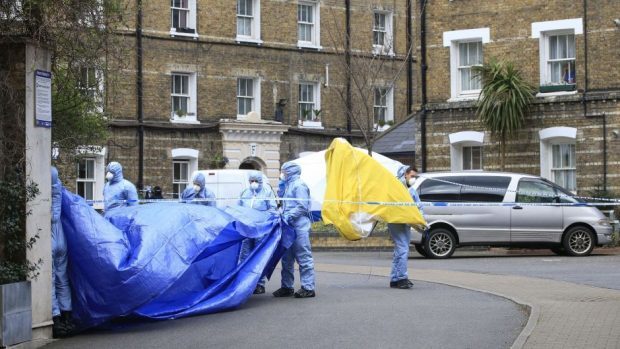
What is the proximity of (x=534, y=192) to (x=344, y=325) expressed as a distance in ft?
42.4

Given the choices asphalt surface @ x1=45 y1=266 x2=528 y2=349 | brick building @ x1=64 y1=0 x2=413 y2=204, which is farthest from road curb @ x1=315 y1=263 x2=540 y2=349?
brick building @ x1=64 y1=0 x2=413 y2=204

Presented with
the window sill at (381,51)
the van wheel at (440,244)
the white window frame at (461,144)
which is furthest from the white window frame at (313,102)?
the van wheel at (440,244)

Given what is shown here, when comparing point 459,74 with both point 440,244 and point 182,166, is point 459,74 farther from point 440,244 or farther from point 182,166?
point 182,166

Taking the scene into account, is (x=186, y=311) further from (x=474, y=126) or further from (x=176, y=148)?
(x=176, y=148)

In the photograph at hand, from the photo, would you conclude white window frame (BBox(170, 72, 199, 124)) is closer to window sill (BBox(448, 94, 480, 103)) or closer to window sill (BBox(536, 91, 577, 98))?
window sill (BBox(448, 94, 480, 103))

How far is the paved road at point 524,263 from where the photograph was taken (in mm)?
19734

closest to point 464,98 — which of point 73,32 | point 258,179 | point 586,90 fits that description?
point 586,90

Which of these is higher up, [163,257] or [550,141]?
[550,141]

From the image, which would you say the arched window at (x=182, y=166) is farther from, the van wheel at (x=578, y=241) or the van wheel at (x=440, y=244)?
the van wheel at (x=578, y=241)

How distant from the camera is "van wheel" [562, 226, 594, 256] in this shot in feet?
82.2

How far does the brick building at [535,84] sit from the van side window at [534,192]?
626cm

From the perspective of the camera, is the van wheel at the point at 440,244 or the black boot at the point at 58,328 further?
the van wheel at the point at 440,244

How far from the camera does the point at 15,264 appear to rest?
38.3ft

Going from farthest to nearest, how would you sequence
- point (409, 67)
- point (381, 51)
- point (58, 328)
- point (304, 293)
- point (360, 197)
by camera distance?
point (409, 67)
point (381, 51)
point (360, 197)
point (304, 293)
point (58, 328)
